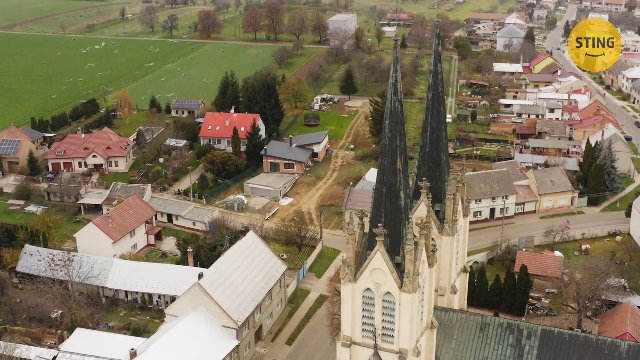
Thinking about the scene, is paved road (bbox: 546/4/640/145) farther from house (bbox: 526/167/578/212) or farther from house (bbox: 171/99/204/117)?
house (bbox: 171/99/204/117)

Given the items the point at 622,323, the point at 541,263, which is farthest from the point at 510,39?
the point at 622,323

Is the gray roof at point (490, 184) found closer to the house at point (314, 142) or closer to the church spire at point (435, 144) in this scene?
the house at point (314, 142)

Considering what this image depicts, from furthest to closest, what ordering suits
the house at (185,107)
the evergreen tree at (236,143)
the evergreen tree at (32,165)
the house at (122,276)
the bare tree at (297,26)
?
the bare tree at (297,26), the house at (185,107), the evergreen tree at (236,143), the evergreen tree at (32,165), the house at (122,276)

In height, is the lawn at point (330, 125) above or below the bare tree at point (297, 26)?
below

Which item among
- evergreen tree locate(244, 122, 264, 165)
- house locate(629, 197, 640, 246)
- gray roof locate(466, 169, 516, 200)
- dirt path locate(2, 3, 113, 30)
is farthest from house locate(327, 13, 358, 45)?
house locate(629, 197, 640, 246)

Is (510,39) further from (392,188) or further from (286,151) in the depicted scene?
(392,188)

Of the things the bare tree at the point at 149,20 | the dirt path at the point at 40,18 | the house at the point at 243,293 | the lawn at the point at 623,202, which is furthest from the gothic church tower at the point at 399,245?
the dirt path at the point at 40,18

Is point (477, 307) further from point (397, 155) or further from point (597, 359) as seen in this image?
point (397, 155)
